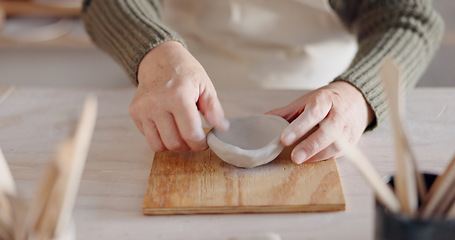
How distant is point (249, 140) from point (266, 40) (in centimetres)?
41

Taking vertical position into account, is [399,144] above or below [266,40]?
above

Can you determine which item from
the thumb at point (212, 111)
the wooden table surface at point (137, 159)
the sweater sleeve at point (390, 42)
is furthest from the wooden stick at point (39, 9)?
the thumb at point (212, 111)

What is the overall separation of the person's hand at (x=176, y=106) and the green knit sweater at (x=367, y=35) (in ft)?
0.30

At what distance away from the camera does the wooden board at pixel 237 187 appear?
0.57 metres

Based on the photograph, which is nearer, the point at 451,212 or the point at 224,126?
the point at 451,212

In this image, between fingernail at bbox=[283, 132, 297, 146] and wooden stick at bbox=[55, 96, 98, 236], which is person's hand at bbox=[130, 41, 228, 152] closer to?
fingernail at bbox=[283, 132, 297, 146]

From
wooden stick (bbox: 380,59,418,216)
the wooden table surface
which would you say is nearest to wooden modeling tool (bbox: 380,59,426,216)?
wooden stick (bbox: 380,59,418,216)

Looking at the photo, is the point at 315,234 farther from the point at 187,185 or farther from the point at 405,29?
the point at 405,29

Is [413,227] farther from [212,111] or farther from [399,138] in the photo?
[212,111]

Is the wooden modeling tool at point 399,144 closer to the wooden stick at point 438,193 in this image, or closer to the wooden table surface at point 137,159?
the wooden stick at point 438,193

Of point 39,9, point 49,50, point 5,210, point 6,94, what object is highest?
point 5,210

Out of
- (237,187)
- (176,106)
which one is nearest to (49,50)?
(176,106)

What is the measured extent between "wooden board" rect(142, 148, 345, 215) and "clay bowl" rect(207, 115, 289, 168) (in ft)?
0.06

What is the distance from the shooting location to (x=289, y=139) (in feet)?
2.10
